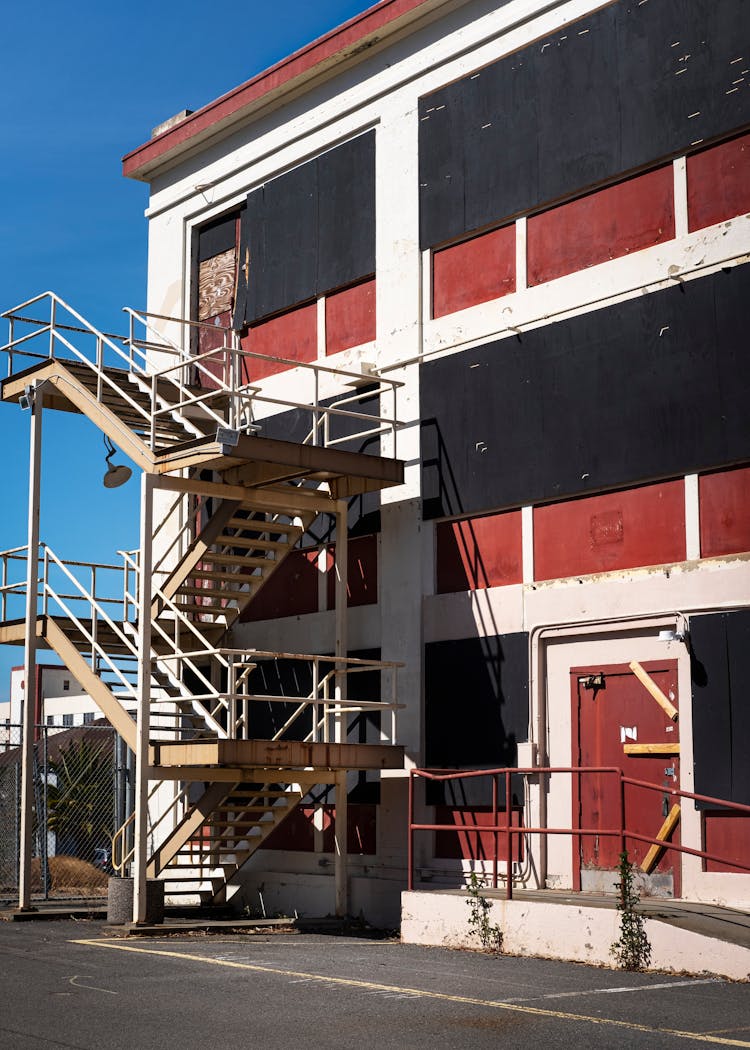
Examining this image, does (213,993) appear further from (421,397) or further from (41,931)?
(421,397)

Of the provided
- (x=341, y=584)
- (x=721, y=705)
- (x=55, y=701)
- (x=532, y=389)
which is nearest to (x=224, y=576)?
(x=341, y=584)

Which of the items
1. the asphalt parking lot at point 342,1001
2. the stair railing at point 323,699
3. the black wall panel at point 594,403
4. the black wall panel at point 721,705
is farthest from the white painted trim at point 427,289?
the asphalt parking lot at point 342,1001

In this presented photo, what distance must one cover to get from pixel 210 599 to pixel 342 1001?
10895 millimetres

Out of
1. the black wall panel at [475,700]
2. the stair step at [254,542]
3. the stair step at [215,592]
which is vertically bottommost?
the black wall panel at [475,700]

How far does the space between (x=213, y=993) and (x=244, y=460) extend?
691cm

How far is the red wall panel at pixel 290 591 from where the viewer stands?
61.2 ft

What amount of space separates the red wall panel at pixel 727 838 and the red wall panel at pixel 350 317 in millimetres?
8056

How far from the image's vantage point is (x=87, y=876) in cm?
2381

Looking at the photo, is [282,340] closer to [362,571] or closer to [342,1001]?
[362,571]

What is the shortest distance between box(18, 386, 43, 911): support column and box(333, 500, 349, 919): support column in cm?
370

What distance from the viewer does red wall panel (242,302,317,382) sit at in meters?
19.3

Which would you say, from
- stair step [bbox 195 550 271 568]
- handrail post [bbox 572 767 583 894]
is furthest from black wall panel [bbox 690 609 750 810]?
stair step [bbox 195 550 271 568]

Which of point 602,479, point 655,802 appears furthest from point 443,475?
point 655,802

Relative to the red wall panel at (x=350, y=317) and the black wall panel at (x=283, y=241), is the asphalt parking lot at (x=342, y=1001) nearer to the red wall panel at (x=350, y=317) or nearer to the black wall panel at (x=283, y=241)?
the red wall panel at (x=350, y=317)
